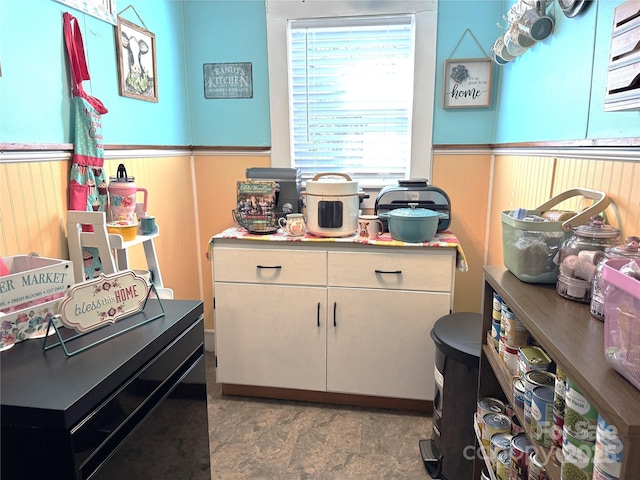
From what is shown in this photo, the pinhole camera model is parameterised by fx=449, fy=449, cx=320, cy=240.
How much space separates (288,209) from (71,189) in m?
1.03

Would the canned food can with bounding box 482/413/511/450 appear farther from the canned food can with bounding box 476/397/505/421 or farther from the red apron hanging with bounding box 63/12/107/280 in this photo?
the red apron hanging with bounding box 63/12/107/280

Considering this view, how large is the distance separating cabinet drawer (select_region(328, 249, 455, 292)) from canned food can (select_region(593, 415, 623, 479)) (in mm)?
1334

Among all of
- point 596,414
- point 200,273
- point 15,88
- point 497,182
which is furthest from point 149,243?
point 497,182

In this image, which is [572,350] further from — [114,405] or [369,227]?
[369,227]

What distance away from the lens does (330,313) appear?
6.96 ft

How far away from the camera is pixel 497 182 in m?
2.31

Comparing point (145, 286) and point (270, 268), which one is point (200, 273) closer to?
point (270, 268)

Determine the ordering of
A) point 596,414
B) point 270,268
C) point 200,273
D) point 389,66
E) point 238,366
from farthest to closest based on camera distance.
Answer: point 200,273, point 389,66, point 238,366, point 270,268, point 596,414

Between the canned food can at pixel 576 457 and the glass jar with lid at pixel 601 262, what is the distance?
27 centimetres

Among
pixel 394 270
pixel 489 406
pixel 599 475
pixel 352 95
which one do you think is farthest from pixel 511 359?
pixel 352 95

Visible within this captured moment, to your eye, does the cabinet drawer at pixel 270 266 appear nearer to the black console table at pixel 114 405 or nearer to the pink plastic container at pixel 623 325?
the black console table at pixel 114 405

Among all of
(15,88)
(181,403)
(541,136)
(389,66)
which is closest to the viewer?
(181,403)

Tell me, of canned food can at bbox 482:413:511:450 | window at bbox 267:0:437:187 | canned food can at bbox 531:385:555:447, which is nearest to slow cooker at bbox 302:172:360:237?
window at bbox 267:0:437:187

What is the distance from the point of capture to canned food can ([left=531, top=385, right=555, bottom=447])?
36.1 inches
